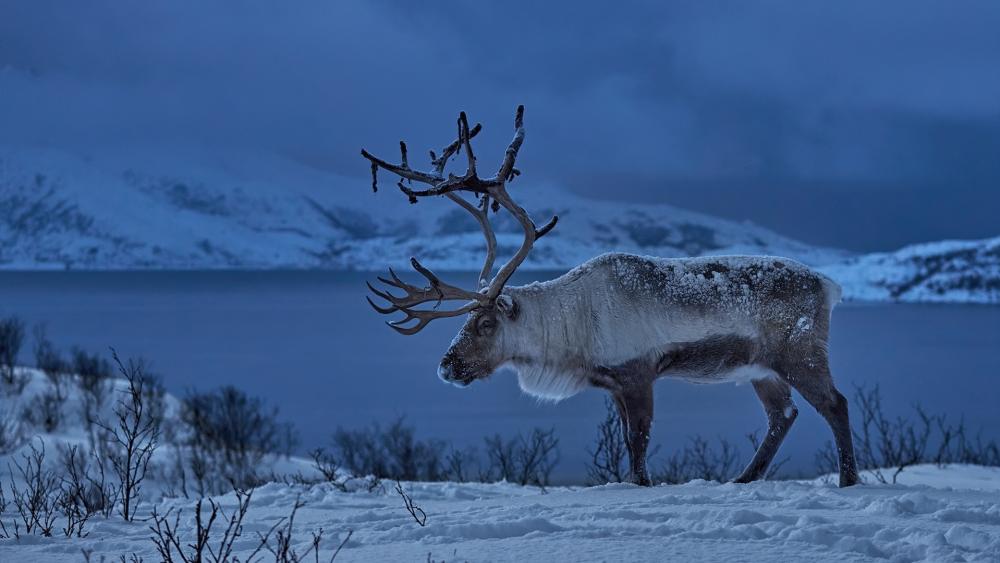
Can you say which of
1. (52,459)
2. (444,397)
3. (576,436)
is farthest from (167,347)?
(52,459)

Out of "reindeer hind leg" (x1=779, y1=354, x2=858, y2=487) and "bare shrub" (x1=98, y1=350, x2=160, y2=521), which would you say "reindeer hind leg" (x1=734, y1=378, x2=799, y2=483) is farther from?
"bare shrub" (x1=98, y1=350, x2=160, y2=521)

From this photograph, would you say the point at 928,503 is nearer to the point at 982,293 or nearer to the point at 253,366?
the point at 253,366

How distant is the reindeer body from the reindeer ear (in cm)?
8

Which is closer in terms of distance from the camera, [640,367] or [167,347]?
[640,367]

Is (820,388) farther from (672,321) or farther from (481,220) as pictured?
(481,220)

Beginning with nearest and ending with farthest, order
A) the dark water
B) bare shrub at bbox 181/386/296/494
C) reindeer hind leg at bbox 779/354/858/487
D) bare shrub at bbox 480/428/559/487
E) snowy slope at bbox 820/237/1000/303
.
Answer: reindeer hind leg at bbox 779/354/858/487 → bare shrub at bbox 480/428/559/487 → bare shrub at bbox 181/386/296/494 → the dark water → snowy slope at bbox 820/237/1000/303

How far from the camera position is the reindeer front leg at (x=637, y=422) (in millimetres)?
7707

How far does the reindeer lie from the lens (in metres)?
7.87

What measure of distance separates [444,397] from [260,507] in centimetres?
5142

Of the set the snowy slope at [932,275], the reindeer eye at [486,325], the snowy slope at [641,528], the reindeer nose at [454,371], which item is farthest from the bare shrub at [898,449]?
the snowy slope at [932,275]

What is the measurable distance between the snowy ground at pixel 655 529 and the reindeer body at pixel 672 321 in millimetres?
Result: 1277

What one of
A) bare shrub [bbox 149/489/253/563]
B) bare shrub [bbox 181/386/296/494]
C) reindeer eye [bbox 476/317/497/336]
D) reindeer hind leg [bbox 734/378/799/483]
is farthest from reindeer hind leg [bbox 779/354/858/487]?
bare shrub [bbox 181/386/296/494]

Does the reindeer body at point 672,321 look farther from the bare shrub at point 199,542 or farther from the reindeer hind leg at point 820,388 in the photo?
the bare shrub at point 199,542

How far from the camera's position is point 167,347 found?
8681cm
